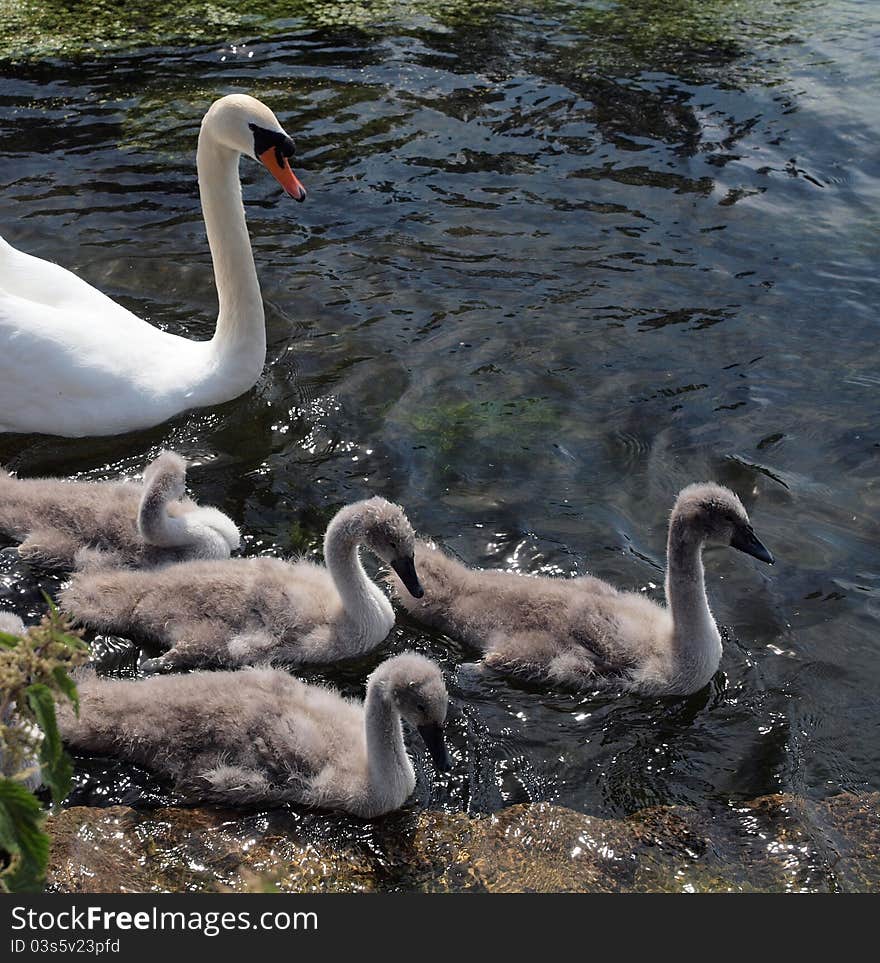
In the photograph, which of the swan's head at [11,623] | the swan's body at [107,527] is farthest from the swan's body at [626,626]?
the swan's head at [11,623]

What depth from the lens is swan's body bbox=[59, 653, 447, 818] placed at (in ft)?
15.0

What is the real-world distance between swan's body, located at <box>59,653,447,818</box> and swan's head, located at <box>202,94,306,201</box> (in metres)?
3.19

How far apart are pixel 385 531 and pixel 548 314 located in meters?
3.65

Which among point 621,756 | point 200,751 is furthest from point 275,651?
point 621,756

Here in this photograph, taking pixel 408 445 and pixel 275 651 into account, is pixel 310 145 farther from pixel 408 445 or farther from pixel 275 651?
pixel 275 651

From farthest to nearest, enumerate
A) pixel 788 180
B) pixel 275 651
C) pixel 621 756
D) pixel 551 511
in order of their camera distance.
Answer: pixel 788 180 < pixel 551 511 < pixel 275 651 < pixel 621 756

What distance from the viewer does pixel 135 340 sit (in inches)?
272

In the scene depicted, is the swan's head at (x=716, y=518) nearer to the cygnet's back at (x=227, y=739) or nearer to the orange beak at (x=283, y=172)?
the cygnet's back at (x=227, y=739)

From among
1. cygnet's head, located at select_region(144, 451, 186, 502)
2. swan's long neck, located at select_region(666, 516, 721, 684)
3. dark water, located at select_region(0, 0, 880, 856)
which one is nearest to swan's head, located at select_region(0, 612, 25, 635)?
dark water, located at select_region(0, 0, 880, 856)

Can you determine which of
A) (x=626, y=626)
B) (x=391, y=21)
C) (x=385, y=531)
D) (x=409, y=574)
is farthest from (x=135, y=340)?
(x=391, y=21)

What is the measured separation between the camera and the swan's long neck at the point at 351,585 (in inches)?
210

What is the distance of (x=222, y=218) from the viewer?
7.04 metres

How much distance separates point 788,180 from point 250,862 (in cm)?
817

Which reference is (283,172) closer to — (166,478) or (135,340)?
(135,340)
